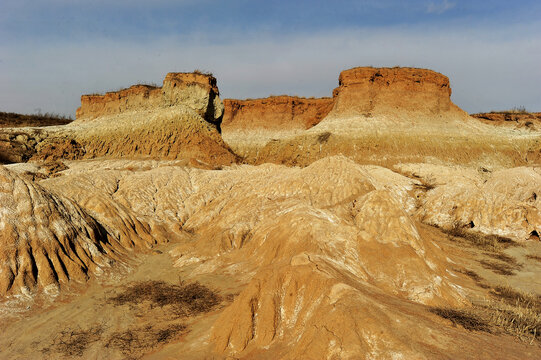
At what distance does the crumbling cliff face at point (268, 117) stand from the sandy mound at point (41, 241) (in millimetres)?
40626

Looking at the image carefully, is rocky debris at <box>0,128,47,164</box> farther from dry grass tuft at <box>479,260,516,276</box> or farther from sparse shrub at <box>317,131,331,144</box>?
dry grass tuft at <box>479,260,516,276</box>

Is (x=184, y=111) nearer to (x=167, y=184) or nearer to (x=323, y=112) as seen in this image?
(x=167, y=184)

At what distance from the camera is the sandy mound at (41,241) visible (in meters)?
8.56

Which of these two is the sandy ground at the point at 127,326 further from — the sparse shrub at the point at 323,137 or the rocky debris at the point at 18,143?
the sparse shrub at the point at 323,137

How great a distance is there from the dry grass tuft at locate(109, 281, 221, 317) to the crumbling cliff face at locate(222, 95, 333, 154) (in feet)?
139

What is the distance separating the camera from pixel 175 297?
8.66 m

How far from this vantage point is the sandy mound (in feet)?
28.1

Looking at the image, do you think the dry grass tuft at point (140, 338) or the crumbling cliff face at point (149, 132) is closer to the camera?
the dry grass tuft at point (140, 338)

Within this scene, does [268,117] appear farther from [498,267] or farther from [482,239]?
[498,267]

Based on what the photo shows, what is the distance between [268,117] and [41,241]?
47.9 metres

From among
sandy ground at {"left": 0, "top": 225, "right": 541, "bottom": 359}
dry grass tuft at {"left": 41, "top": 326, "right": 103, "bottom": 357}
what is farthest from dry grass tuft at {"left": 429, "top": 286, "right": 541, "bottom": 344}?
dry grass tuft at {"left": 41, "top": 326, "right": 103, "bottom": 357}

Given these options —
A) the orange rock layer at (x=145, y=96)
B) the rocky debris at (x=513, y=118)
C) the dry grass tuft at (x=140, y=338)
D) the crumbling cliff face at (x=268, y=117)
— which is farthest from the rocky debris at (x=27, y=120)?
the rocky debris at (x=513, y=118)

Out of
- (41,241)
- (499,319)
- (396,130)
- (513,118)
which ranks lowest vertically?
(499,319)

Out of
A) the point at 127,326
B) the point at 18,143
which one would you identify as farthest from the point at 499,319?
the point at 18,143
